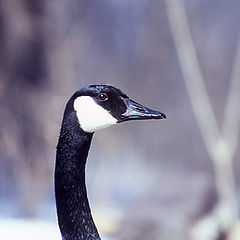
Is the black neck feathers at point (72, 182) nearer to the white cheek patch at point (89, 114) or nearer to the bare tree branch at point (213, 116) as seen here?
the white cheek patch at point (89, 114)

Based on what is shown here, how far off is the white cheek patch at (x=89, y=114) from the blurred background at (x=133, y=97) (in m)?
2.33

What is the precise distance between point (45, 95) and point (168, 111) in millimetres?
748

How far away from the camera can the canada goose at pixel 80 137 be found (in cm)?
164

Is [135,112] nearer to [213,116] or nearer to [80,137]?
[80,137]

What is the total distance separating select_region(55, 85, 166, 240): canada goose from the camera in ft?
5.37

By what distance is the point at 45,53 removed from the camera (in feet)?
13.6

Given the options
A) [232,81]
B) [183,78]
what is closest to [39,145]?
[183,78]

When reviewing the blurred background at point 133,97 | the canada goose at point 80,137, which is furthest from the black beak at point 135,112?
the blurred background at point 133,97

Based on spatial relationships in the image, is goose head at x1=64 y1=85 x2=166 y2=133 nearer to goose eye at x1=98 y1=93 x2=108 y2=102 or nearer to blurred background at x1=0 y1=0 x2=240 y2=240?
goose eye at x1=98 y1=93 x2=108 y2=102

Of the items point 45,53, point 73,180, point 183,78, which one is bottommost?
point 73,180

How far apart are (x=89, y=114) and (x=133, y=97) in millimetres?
2382

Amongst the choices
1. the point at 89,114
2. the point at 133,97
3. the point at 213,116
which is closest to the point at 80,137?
the point at 89,114

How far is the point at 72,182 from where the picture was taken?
66.8 inches

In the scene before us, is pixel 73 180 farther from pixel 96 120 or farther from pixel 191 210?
pixel 191 210
